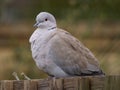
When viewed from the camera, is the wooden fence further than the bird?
No

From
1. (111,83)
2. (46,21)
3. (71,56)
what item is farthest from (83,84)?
(46,21)

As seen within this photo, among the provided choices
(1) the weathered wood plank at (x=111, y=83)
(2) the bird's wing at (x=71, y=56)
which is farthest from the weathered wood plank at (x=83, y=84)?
(2) the bird's wing at (x=71, y=56)

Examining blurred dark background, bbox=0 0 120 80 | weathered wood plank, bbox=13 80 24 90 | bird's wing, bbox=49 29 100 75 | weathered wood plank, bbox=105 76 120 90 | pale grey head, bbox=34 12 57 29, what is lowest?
weathered wood plank, bbox=105 76 120 90

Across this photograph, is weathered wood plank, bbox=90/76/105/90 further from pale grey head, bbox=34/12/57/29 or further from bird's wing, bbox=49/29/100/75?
pale grey head, bbox=34/12/57/29

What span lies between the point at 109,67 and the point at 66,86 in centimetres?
445

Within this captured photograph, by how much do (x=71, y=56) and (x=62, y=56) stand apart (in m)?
0.12

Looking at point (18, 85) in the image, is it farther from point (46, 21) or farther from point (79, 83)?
point (46, 21)

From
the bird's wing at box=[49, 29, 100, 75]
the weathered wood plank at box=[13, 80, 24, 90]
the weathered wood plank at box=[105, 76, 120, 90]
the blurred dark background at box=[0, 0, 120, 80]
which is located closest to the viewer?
the weathered wood plank at box=[105, 76, 120, 90]

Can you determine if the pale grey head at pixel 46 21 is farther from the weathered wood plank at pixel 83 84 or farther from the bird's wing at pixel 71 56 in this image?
the weathered wood plank at pixel 83 84

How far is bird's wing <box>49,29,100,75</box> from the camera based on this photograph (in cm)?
492

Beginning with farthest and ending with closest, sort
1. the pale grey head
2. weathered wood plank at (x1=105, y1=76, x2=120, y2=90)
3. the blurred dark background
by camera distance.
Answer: the blurred dark background < the pale grey head < weathered wood plank at (x1=105, y1=76, x2=120, y2=90)

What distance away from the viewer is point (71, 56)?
4969 mm

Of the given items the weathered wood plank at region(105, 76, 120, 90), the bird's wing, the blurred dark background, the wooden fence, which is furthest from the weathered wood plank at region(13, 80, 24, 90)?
the blurred dark background

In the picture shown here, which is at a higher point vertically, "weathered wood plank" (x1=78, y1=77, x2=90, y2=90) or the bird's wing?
the bird's wing
